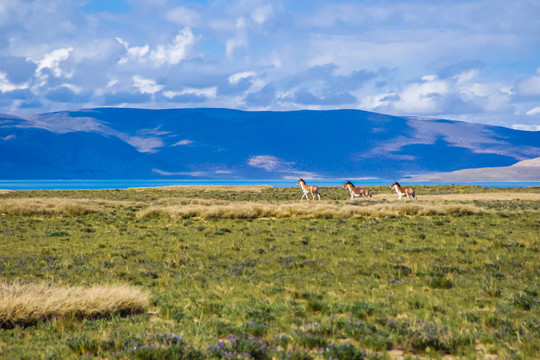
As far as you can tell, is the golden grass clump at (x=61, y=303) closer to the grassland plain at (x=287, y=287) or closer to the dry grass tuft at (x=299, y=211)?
the grassland plain at (x=287, y=287)

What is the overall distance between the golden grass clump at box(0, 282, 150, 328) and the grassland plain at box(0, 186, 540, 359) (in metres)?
0.08

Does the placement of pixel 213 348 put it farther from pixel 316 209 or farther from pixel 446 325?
pixel 316 209

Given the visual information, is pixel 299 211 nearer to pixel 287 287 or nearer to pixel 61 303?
pixel 287 287

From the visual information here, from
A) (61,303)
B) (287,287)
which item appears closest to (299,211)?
(287,287)

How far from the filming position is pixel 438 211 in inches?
1352

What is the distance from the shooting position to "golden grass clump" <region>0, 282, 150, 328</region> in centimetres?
888

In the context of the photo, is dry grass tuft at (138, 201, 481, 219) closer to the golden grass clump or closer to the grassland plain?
the grassland plain

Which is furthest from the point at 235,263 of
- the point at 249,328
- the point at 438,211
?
the point at 438,211

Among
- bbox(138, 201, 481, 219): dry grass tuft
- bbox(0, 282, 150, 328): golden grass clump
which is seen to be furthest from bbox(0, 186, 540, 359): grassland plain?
bbox(138, 201, 481, 219): dry grass tuft

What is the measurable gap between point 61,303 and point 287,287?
5.35 m

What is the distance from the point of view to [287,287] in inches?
492

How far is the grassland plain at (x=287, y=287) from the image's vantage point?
769 cm

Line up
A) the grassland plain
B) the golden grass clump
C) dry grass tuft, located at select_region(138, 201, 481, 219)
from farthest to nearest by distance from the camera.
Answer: dry grass tuft, located at select_region(138, 201, 481, 219) < the golden grass clump < the grassland plain

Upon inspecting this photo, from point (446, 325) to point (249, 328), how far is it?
3.42 meters
